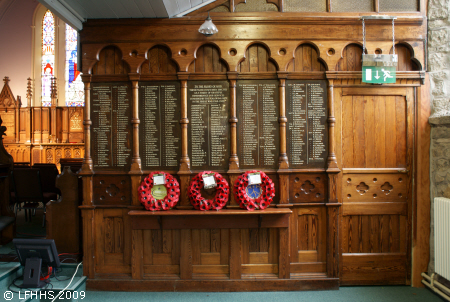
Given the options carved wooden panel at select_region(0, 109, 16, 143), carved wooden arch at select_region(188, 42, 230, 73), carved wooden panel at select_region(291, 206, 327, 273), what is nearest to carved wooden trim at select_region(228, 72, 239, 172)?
carved wooden arch at select_region(188, 42, 230, 73)

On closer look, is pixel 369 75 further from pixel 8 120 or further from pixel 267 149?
pixel 8 120

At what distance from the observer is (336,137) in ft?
10.6

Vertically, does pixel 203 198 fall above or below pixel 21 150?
below

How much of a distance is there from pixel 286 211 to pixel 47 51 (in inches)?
434

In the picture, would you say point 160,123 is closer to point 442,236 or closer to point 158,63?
point 158,63

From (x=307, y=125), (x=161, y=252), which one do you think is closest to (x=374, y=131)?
(x=307, y=125)

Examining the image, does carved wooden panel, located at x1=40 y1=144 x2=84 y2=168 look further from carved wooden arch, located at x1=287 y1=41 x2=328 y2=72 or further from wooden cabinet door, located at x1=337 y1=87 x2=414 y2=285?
wooden cabinet door, located at x1=337 y1=87 x2=414 y2=285

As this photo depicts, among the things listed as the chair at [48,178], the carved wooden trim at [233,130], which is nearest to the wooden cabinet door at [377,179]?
the carved wooden trim at [233,130]

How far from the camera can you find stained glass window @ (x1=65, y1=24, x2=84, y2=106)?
32.3ft

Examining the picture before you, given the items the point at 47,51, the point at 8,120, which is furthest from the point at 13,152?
the point at 47,51

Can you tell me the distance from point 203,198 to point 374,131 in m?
2.16

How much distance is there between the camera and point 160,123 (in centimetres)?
322

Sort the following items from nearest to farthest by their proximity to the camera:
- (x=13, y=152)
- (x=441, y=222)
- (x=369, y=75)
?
(x=441, y=222), (x=369, y=75), (x=13, y=152)

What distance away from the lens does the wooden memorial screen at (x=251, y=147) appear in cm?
318
